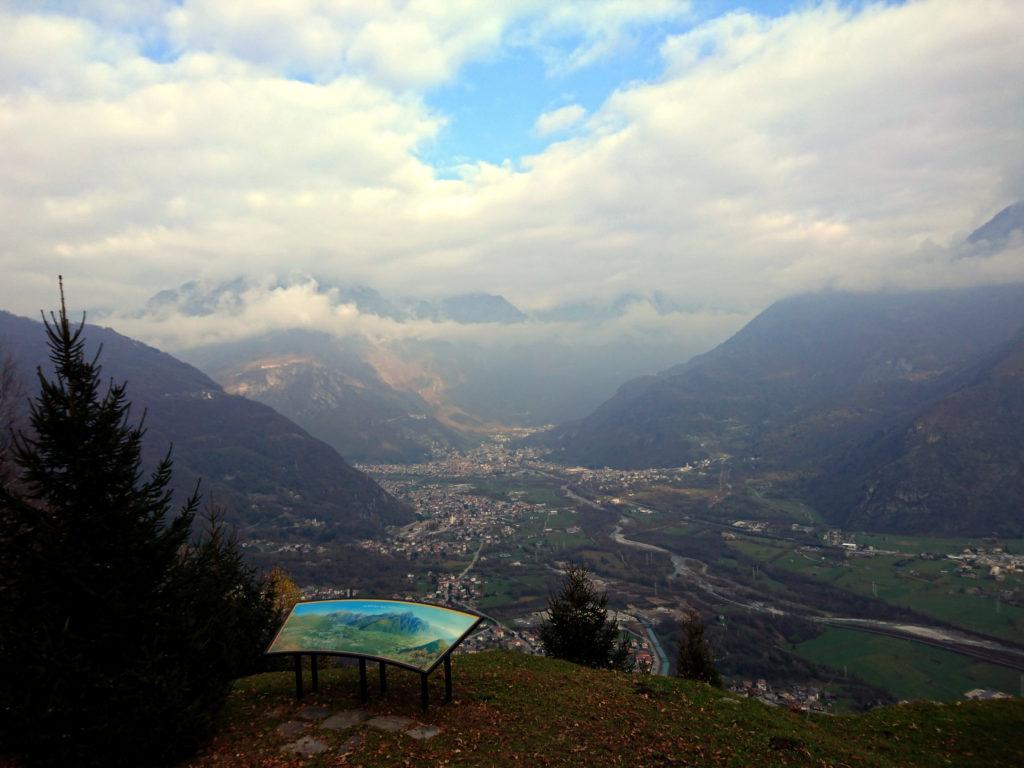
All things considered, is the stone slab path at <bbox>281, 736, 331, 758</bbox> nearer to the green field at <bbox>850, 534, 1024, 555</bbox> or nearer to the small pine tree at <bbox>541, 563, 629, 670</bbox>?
the small pine tree at <bbox>541, 563, 629, 670</bbox>

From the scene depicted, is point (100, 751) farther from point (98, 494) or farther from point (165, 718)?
point (98, 494)

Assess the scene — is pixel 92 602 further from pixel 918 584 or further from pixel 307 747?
pixel 918 584

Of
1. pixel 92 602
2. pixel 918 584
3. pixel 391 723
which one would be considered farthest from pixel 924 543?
pixel 92 602

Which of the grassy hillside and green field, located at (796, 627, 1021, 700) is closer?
the grassy hillside

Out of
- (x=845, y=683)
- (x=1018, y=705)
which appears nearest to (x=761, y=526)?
(x=845, y=683)

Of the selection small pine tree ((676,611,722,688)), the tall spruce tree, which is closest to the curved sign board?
the tall spruce tree

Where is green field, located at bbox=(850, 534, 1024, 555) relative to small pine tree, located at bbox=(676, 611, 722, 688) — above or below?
below
